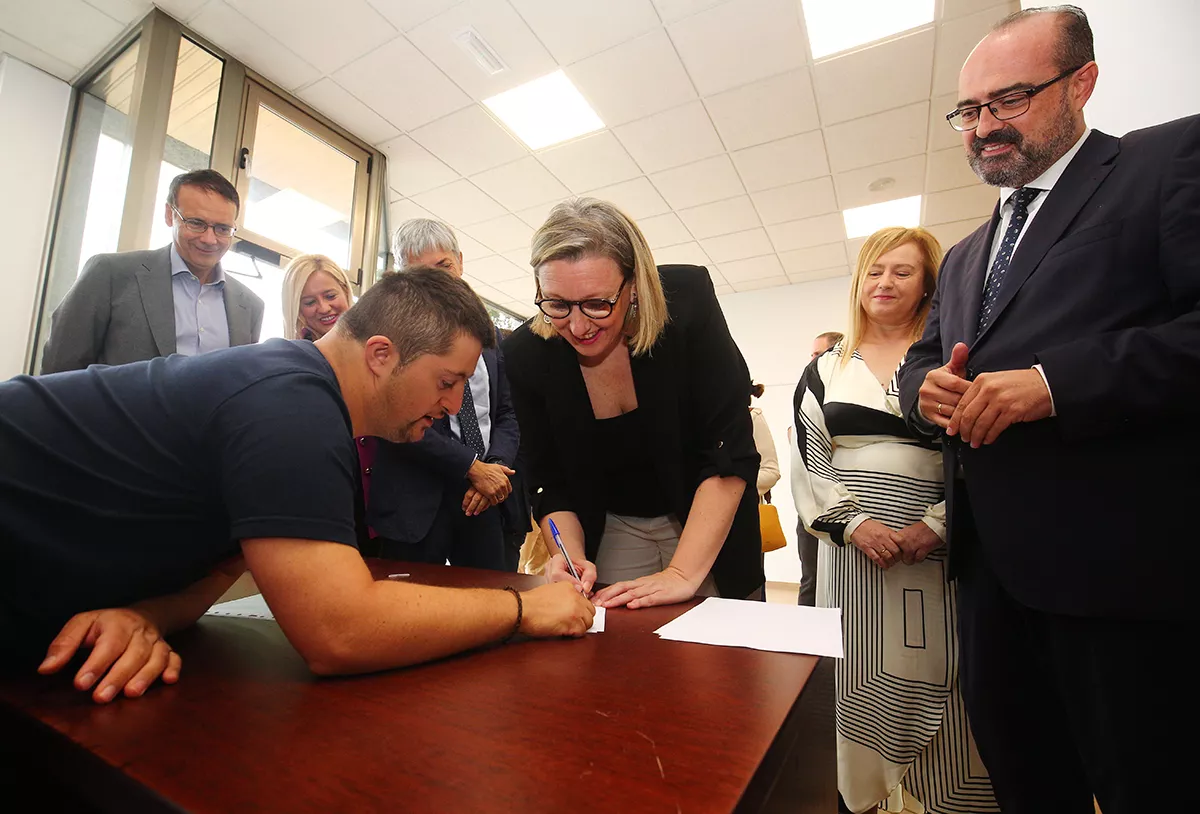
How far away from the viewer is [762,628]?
0.82 m

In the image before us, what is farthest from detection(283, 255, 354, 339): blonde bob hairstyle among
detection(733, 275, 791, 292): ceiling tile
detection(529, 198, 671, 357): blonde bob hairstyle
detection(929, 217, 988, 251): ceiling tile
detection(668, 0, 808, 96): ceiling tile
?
detection(733, 275, 791, 292): ceiling tile

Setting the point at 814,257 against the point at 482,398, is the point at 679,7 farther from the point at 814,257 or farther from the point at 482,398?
the point at 814,257

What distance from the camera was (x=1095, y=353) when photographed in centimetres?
88

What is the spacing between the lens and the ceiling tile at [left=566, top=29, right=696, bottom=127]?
3.22 metres

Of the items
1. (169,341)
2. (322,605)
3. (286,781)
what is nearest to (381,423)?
(322,605)

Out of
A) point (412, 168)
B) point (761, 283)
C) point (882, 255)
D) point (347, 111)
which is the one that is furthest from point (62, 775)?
point (761, 283)

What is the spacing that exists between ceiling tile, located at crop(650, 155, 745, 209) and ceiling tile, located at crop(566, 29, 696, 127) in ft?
2.40

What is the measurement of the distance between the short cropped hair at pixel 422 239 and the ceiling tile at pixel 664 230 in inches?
125

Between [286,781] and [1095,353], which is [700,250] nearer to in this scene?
[1095,353]

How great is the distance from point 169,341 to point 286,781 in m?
2.18

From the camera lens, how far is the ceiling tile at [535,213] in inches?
191

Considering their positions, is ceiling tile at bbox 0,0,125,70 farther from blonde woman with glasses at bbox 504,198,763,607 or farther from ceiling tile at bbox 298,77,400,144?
blonde woman with glasses at bbox 504,198,763,607

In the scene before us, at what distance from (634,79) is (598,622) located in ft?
11.3

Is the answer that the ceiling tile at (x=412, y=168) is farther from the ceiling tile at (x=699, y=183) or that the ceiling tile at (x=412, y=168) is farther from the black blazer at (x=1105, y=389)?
the black blazer at (x=1105, y=389)
